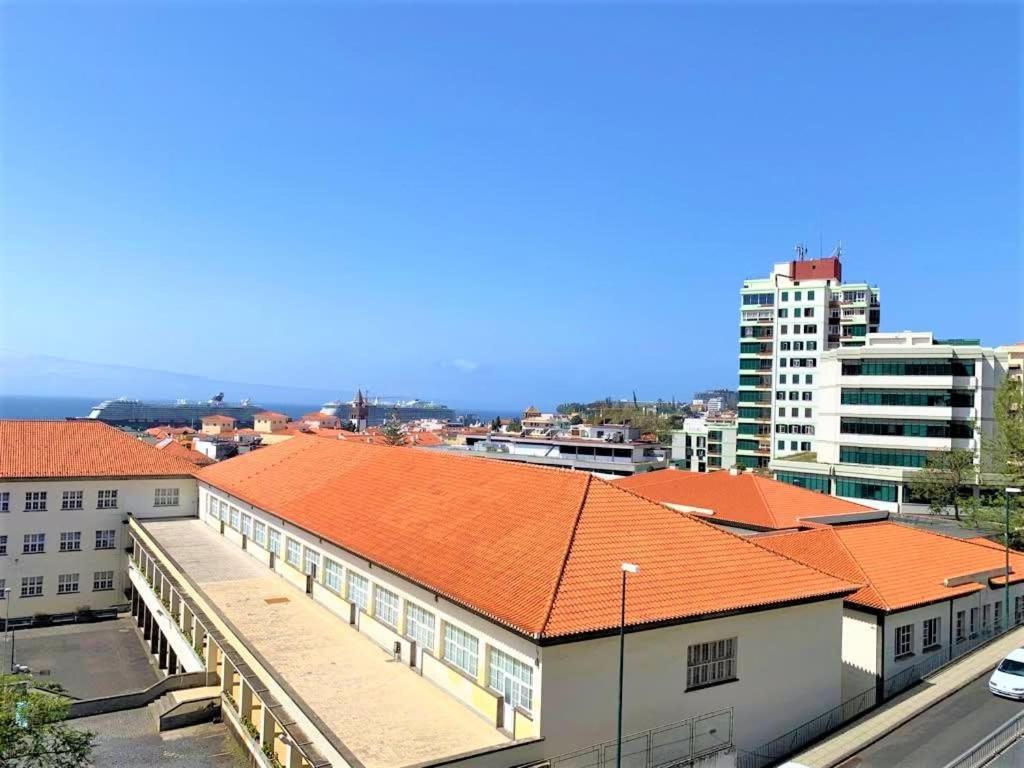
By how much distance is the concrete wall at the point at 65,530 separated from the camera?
43.8 metres

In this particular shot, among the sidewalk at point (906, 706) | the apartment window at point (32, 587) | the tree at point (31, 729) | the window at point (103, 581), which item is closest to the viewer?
the tree at point (31, 729)

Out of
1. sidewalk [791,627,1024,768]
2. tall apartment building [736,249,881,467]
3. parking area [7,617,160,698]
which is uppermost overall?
tall apartment building [736,249,881,467]

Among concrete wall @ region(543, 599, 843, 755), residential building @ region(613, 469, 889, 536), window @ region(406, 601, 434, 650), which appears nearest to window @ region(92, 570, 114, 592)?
window @ region(406, 601, 434, 650)

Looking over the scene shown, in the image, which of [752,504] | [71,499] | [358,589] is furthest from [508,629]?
[71,499]

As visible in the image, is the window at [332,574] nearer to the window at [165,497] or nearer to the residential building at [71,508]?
the residential building at [71,508]

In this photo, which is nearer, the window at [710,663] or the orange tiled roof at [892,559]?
the window at [710,663]

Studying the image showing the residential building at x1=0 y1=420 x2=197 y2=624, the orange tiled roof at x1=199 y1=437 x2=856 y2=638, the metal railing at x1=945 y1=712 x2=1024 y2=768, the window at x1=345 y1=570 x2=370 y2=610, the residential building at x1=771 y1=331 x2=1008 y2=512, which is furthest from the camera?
the residential building at x1=771 y1=331 x2=1008 y2=512

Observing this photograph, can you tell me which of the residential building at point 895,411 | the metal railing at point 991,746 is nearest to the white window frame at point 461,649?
the metal railing at point 991,746

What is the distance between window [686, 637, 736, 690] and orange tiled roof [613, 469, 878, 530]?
52.9 ft

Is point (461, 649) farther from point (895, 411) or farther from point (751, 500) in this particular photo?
point (895, 411)

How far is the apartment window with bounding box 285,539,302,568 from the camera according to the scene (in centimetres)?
3241

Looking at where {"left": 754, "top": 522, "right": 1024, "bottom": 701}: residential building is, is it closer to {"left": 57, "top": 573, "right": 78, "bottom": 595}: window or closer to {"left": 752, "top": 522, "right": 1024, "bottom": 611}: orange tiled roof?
{"left": 752, "top": 522, "right": 1024, "bottom": 611}: orange tiled roof

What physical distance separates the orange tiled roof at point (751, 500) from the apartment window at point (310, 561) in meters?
16.0

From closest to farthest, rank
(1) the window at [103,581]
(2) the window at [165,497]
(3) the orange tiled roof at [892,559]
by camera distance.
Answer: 1. (3) the orange tiled roof at [892,559]
2. (1) the window at [103,581]
3. (2) the window at [165,497]
